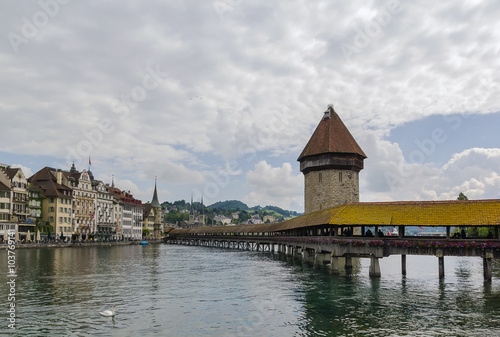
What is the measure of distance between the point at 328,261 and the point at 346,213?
13175 mm

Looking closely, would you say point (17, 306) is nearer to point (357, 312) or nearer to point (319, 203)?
point (357, 312)

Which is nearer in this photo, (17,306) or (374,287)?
(17,306)

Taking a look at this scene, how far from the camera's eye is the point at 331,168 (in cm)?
5991

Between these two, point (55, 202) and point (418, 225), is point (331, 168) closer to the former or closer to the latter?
point (418, 225)

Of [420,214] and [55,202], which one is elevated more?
[55,202]

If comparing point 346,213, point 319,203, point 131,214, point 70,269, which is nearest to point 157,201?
point 131,214

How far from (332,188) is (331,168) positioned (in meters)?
2.67

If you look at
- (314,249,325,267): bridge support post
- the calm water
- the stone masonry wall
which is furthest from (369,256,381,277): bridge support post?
the stone masonry wall

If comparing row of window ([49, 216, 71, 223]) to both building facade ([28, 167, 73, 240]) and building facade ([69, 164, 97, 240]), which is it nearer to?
building facade ([28, 167, 73, 240])

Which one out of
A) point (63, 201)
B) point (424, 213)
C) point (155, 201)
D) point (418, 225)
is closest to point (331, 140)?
point (424, 213)

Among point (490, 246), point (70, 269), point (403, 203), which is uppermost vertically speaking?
point (403, 203)

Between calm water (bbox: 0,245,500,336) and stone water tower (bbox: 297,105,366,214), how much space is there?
23.4 meters

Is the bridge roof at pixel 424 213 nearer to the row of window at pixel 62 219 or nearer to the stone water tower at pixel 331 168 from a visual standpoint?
the stone water tower at pixel 331 168

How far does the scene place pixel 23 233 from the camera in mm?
84062
